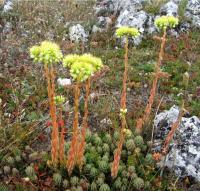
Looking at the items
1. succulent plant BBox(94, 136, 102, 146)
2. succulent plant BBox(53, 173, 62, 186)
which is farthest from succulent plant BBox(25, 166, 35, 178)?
succulent plant BBox(94, 136, 102, 146)

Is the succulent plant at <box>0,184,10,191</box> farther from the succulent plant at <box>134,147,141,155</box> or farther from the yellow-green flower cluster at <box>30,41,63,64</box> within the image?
the yellow-green flower cluster at <box>30,41,63,64</box>

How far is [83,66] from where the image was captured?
14.6 feet

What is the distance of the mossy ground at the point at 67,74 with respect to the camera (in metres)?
7.09

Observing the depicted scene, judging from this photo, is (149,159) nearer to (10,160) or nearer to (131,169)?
(131,169)

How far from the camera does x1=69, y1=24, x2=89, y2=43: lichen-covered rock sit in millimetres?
10857

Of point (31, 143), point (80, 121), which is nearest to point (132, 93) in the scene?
point (80, 121)

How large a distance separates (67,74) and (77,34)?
2.04m

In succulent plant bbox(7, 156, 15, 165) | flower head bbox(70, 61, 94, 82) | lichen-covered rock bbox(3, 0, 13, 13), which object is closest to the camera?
flower head bbox(70, 61, 94, 82)

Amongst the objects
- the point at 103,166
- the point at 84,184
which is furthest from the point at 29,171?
the point at 103,166

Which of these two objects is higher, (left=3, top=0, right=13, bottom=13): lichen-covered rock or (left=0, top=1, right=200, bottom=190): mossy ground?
(left=3, top=0, right=13, bottom=13): lichen-covered rock

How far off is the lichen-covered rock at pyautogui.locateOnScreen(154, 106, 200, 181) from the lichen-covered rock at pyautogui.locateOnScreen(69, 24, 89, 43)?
14.0ft

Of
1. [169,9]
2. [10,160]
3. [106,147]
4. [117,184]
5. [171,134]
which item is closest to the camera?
[117,184]

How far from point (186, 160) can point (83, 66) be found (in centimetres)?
276

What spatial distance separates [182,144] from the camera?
664 centimetres
